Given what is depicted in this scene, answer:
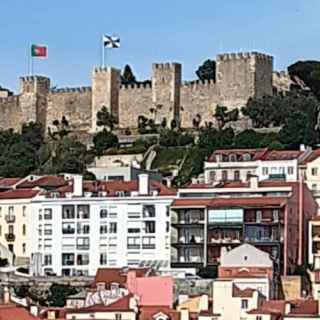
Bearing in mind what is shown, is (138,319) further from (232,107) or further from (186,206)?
(232,107)

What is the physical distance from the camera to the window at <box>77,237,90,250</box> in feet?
171

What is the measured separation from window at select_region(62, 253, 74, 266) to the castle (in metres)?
18.6

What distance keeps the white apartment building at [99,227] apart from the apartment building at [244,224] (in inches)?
41.2

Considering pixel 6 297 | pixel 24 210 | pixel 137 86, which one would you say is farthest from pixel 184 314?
pixel 137 86

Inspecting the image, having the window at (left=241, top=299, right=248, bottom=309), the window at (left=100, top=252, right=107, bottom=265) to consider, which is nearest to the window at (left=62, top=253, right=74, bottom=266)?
the window at (left=100, top=252, right=107, bottom=265)

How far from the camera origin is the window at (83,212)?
5253 centimetres

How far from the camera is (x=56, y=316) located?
126ft

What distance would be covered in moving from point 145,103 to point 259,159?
15.8 metres

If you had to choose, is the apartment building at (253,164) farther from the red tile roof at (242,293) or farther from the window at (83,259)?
the red tile roof at (242,293)

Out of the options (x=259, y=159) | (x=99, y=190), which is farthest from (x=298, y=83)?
(x=99, y=190)

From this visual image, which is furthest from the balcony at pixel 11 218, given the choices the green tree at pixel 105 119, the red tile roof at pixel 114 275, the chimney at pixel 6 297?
the green tree at pixel 105 119

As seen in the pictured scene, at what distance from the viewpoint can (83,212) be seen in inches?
2073

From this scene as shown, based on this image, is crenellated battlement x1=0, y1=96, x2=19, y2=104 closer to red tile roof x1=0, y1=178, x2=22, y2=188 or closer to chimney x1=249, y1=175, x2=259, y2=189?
red tile roof x1=0, y1=178, x2=22, y2=188

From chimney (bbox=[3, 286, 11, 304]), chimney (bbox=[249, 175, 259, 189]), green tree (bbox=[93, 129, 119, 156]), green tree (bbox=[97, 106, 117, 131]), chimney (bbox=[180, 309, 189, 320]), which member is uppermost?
green tree (bbox=[97, 106, 117, 131])
